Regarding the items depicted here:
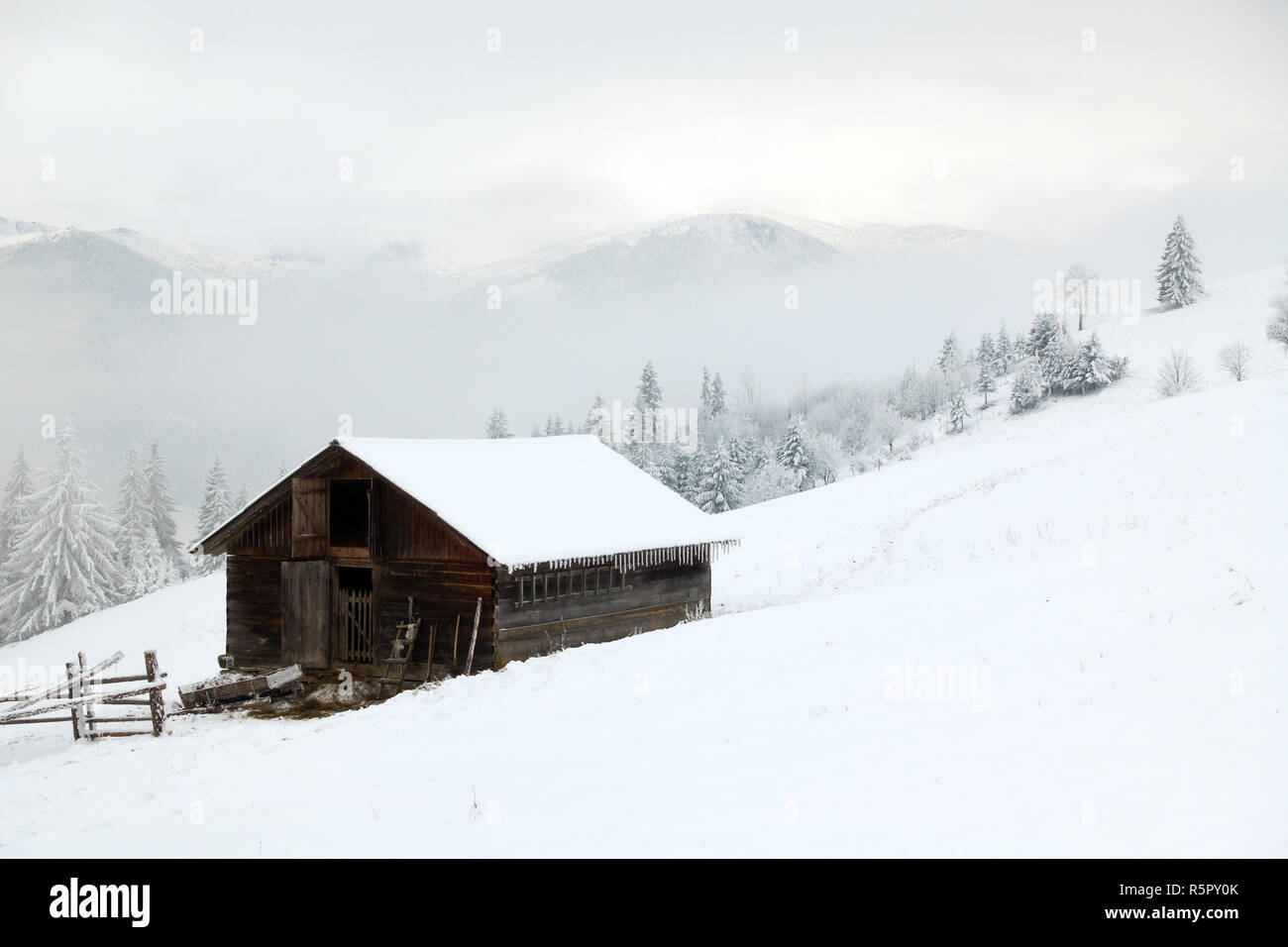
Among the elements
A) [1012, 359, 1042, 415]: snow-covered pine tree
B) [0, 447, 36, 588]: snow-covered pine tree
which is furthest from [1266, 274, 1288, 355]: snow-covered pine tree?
[0, 447, 36, 588]: snow-covered pine tree

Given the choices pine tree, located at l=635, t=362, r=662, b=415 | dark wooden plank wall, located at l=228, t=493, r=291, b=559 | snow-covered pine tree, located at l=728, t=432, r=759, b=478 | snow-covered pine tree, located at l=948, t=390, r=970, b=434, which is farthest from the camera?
pine tree, located at l=635, t=362, r=662, b=415

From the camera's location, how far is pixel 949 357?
128 m

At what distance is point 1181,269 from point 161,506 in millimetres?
111476

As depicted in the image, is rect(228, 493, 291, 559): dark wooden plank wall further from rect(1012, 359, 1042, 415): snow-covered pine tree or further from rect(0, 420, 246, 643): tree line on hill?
rect(1012, 359, 1042, 415): snow-covered pine tree

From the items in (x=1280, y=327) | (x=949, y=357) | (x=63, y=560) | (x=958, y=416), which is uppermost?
(x=949, y=357)

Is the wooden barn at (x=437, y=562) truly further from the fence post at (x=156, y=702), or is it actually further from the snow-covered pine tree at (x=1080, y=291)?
the snow-covered pine tree at (x=1080, y=291)

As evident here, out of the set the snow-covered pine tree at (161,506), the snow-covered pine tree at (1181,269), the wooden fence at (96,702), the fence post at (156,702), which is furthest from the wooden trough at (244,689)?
the snow-covered pine tree at (1181,269)

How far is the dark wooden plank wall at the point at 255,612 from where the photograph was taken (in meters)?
23.1

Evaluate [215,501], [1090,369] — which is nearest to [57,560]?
[215,501]

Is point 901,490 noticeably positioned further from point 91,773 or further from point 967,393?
point 967,393

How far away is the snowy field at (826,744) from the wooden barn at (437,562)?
2.43m

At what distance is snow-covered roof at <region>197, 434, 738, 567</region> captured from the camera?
20516mm

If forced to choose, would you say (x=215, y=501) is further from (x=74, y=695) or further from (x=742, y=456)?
(x=74, y=695)

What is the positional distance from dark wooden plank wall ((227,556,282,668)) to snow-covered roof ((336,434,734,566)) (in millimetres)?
4599
